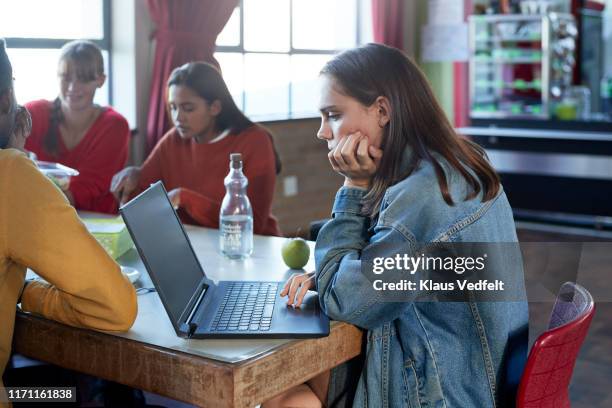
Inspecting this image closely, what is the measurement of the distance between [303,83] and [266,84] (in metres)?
0.44

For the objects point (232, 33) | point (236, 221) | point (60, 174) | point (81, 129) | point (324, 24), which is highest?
point (324, 24)

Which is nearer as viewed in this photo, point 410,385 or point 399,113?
point 410,385

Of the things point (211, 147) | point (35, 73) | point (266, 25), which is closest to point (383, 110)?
point (211, 147)

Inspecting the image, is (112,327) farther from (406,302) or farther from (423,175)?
(423,175)

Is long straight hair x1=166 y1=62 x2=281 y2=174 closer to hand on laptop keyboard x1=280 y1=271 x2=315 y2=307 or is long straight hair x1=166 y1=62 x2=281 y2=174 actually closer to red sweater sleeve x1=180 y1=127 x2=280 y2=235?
red sweater sleeve x1=180 y1=127 x2=280 y2=235

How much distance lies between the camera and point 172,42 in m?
4.32

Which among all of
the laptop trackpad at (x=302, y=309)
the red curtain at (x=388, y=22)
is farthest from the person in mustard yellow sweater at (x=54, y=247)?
the red curtain at (x=388, y=22)

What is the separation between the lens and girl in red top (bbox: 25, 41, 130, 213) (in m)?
3.10

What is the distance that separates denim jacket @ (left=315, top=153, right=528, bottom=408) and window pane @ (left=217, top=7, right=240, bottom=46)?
12.0 ft

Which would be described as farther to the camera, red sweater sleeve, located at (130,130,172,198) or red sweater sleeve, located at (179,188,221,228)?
red sweater sleeve, located at (130,130,172,198)

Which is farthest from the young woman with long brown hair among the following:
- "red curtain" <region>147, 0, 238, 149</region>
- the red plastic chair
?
"red curtain" <region>147, 0, 238, 149</region>

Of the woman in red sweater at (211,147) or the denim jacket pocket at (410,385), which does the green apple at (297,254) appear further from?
the woman in red sweater at (211,147)

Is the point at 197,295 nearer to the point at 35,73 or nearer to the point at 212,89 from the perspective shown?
the point at 212,89

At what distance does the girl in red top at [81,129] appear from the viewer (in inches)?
122
